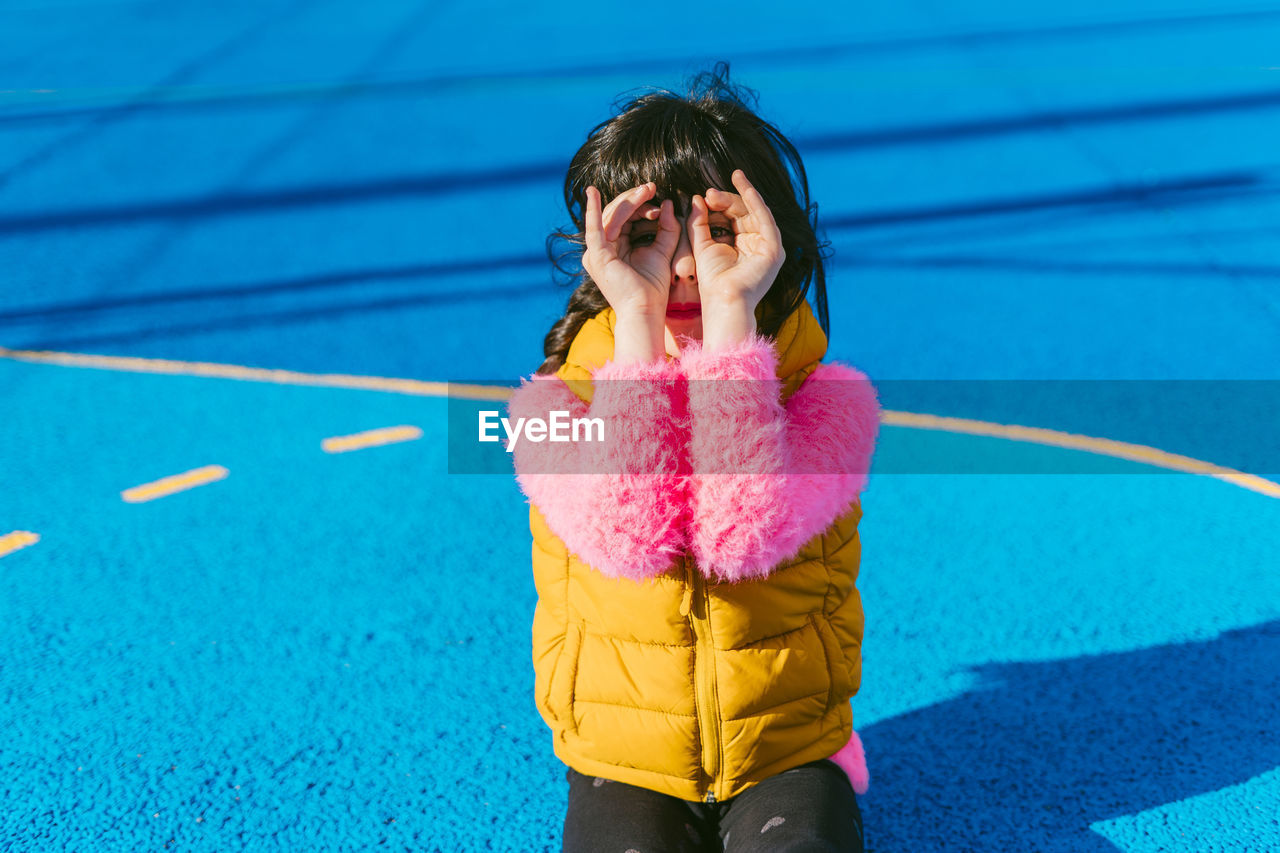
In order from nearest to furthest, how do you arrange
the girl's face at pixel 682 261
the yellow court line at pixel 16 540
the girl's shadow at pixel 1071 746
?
the girl's face at pixel 682 261 < the girl's shadow at pixel 1071 746 < the yellow court line at pixel 16 540

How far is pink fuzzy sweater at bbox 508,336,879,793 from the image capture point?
1396 mm

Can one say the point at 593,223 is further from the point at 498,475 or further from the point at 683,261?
the point at 498,475

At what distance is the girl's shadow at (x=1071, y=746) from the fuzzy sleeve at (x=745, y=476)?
68cm

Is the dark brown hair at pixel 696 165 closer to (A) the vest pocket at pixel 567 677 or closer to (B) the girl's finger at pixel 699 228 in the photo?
(B) the girl's finger at pixel 699 228

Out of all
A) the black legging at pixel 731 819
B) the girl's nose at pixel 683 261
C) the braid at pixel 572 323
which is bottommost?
the black legging at pixel 731 819

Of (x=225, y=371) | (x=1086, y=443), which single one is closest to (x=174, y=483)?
(x=225, y=371)

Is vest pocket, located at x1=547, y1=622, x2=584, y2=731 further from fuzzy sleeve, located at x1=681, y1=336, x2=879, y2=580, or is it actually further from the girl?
fuzzy sleeve, located at x1=681, y1=336, x2=879, y2=580

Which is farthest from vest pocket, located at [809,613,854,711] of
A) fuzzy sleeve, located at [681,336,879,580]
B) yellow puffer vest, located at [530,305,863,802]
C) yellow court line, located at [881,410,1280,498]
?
yellow court line, located at [881,410,1280,498]

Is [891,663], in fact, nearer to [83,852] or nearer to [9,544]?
[83,852]

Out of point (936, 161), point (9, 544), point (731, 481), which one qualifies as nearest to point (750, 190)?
point (731, 481)

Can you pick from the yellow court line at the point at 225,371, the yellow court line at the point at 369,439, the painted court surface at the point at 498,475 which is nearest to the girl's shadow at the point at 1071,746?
the painted court surface at the point at 498,475

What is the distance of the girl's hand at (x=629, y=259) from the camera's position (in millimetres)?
1451

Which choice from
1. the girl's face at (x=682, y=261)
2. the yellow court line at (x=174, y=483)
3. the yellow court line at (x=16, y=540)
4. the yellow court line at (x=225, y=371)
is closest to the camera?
the girl's face at (x=682, y=261)

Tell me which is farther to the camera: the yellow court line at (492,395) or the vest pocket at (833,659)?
the yellow court line at (492,395)
